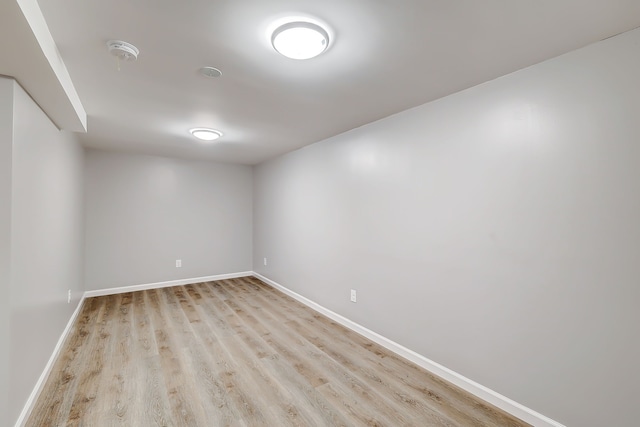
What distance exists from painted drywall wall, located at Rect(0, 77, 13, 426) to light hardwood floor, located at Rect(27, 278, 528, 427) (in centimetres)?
54

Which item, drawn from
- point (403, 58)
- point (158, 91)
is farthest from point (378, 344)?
point (158, 91)

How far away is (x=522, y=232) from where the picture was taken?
1943mm

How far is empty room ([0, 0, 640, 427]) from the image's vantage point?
1.52 metres

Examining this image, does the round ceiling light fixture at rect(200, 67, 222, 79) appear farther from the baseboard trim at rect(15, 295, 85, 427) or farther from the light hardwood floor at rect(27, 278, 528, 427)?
the baseboard trim at rect(15, 295, 85, 427)

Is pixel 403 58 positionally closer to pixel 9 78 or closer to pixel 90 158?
pixel 9 78

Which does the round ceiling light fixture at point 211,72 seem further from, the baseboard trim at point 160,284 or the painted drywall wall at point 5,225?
the baseboard trim at point 160,284

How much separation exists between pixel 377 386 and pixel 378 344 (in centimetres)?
73

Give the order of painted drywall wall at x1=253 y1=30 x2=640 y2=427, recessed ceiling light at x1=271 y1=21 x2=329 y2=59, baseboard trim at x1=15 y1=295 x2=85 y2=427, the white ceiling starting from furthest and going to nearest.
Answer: baseboard trim at x1=15 y1=295 x2=85 y2=427, painted drywall wall at x1=253 y1=30 x2=640 y2=427, recessed ceiling light at x1=271 y1=21 x2=329 y2=59, the white ceiling

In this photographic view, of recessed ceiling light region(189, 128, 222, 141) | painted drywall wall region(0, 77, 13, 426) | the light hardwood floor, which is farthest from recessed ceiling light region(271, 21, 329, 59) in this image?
the light hardwood floor

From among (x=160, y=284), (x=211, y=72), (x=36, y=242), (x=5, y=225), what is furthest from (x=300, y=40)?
(x=160, y=284)

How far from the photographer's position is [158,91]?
7.48 ft

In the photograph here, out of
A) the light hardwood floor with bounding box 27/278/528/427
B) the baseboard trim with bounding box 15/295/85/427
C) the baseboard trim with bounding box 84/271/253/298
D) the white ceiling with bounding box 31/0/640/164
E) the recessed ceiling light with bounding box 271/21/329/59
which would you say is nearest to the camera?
the white ceiling with bounding box 31/0/640/164

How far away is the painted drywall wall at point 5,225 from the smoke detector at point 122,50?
62 centimetres

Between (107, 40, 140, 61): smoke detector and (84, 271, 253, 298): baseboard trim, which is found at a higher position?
(107, 40, 140, 61): smoke detector
